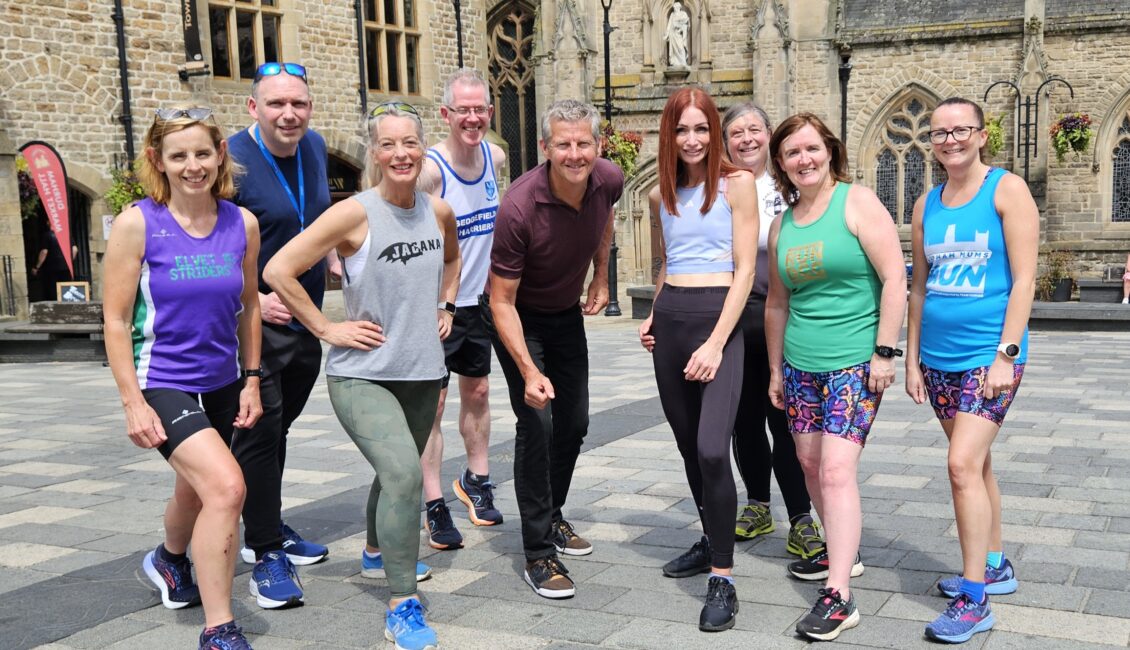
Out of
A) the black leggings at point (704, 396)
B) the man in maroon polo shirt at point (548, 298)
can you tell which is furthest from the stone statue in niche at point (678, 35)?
the black leggings at point (704, 396)

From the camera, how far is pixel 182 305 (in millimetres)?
3650

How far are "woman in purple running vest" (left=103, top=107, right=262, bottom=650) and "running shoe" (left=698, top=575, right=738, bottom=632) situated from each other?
157cm

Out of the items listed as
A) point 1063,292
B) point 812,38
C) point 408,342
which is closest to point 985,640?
point 408,342

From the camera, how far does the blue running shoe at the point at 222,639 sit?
3549mm

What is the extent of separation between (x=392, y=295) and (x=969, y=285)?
2.02 m

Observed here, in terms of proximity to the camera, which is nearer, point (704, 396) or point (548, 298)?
point (704, 396)

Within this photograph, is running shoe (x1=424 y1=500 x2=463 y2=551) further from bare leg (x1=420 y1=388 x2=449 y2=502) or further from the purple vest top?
the purple vest top

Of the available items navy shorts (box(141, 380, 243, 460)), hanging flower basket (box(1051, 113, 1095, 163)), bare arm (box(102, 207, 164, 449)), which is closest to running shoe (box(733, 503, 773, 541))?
navy shorts (box(141, 380, 243, 460))

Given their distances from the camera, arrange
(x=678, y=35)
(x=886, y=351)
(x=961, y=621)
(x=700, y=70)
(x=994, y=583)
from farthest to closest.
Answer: (x=700, y=70)
(x=678, y=35)
(x=994, y=583)
(x=886, y=351)
(x=961, y=621)

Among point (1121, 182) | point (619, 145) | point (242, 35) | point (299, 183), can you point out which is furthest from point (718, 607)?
point (1121, 182)

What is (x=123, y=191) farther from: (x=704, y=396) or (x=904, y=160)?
(x=904, y=160)

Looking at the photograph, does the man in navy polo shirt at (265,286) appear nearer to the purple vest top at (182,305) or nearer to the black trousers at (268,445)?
the black trousers at (268,445)

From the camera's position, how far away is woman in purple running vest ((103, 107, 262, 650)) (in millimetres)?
3535

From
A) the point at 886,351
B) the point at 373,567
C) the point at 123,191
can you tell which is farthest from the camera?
the point at 123,191
